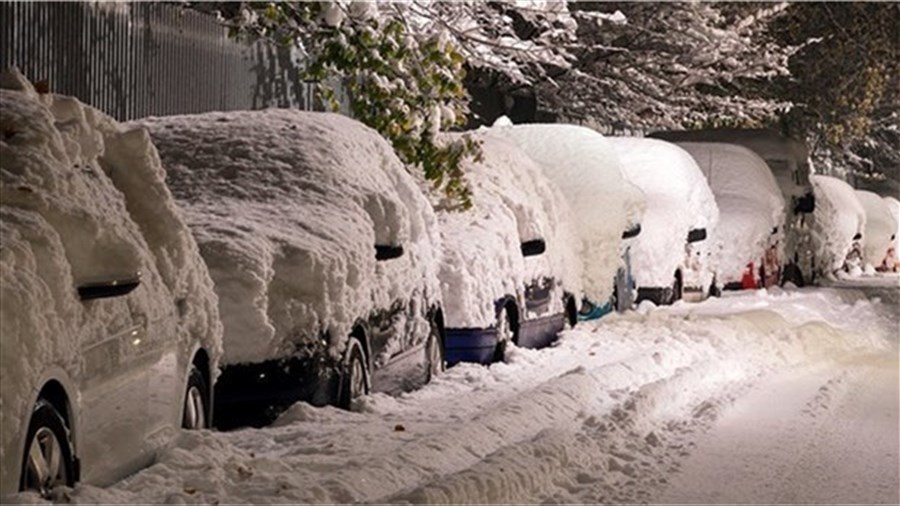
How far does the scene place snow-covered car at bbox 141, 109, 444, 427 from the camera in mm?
10102

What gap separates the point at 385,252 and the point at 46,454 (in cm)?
498

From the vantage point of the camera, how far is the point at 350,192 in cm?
1161

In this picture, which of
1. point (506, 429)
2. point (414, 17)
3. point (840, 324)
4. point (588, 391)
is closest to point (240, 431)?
point (506, 429)

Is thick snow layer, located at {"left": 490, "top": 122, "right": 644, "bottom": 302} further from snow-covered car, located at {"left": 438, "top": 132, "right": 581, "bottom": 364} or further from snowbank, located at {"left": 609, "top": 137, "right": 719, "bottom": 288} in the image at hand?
snowbank, located at {"left": 609, "top": 137, "right": 719, "bottom": 288}

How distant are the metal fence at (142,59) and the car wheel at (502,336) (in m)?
3.64

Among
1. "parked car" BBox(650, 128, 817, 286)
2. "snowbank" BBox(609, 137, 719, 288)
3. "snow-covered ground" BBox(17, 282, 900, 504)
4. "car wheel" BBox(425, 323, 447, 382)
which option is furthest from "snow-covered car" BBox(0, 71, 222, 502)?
"parked car" BBox(650, 128, 817, 286)

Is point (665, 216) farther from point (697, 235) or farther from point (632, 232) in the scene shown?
point (632, 232)

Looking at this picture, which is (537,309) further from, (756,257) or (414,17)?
(756,257)

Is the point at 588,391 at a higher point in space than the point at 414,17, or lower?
lower

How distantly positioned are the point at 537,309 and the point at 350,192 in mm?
4760

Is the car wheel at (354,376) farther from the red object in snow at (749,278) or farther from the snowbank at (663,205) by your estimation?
the red object in snow at (749,278)

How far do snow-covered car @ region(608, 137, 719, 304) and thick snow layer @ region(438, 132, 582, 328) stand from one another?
374cm

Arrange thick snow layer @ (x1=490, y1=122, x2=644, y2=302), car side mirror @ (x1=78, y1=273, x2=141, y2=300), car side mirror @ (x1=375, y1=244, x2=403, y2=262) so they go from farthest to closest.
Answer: thick snow layer @ (x1=490, y1=122, x2=644, y2=302)
car side mirror @ (x1=375, y1=244, x2=403, y2=262)
car side mirror @ (x1=78, y1=273, x2=141, y2=300)

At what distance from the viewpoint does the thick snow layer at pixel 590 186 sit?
60.1ft
